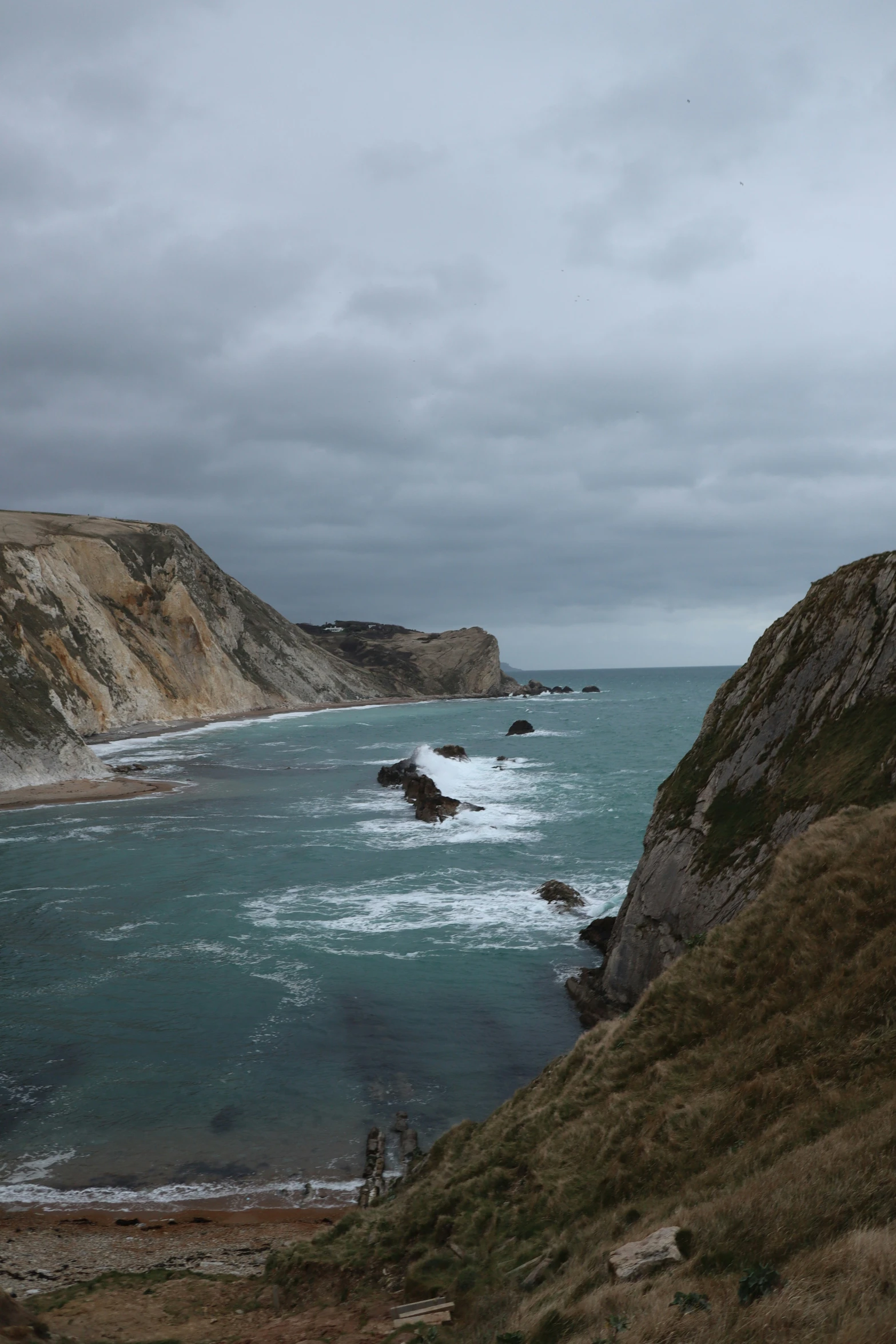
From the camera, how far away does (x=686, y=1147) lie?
934 cm

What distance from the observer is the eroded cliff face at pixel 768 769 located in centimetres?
1669

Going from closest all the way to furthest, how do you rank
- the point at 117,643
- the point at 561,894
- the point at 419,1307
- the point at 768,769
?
the point at 419,1307 < the point at 768,769 < the point at 561,894 < the point at 117,643

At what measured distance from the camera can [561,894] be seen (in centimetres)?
3073

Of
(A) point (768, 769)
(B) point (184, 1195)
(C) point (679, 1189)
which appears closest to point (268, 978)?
(B) point (184, 1195)

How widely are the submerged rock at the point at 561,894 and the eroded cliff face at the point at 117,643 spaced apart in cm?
4101

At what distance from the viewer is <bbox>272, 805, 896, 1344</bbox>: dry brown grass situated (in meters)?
6.13

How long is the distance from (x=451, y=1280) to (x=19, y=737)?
190 feet

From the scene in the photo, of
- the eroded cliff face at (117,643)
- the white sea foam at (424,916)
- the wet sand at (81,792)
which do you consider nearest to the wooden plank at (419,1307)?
the white sea foam at (424,916)

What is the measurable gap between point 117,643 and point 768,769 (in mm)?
98635

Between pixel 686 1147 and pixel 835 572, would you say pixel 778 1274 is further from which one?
pixel 835 572

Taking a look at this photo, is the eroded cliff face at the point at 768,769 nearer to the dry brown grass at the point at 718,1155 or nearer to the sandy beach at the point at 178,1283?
the dry brown grass at the point at 718,1155

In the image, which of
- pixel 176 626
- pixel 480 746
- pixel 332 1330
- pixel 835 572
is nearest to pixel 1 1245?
pixel 332 1330

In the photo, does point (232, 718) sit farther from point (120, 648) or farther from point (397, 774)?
point (397, 774)

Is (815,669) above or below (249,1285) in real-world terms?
above
